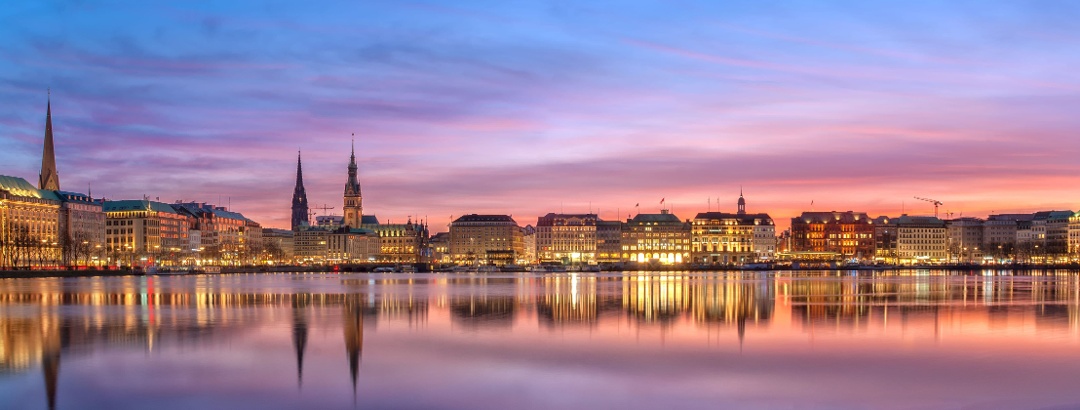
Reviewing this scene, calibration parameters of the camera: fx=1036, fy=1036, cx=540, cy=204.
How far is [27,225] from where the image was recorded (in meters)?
148

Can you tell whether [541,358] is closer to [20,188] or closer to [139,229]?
[20,188]

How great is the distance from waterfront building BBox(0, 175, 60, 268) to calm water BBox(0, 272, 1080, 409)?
329 ft

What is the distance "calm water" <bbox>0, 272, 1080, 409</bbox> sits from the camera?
19.0 metres

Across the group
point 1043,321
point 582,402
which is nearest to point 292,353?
point 582,402

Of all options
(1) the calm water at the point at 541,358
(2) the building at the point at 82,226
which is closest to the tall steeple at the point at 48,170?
(2) the building at the point at 82,226

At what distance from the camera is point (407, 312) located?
41781 mm

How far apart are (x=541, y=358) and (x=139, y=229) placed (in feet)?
569

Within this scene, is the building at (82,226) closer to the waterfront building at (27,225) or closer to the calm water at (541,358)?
the waterfront building at (27,225)

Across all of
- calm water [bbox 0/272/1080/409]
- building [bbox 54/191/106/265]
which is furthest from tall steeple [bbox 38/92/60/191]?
calm water [bbox 0/272/1080/409]

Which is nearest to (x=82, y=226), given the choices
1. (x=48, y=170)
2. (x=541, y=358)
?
(x=48, y=170)

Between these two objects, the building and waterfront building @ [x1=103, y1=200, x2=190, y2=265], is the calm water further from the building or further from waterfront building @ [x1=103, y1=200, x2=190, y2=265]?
waterfront building @ [x1=103, y1=200, x2=190, y2=265]

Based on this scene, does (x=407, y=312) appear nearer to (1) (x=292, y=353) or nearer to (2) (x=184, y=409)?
(1) (x=292, y=353)

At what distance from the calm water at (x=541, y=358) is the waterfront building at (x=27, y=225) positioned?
10031cm

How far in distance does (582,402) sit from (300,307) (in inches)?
1141
